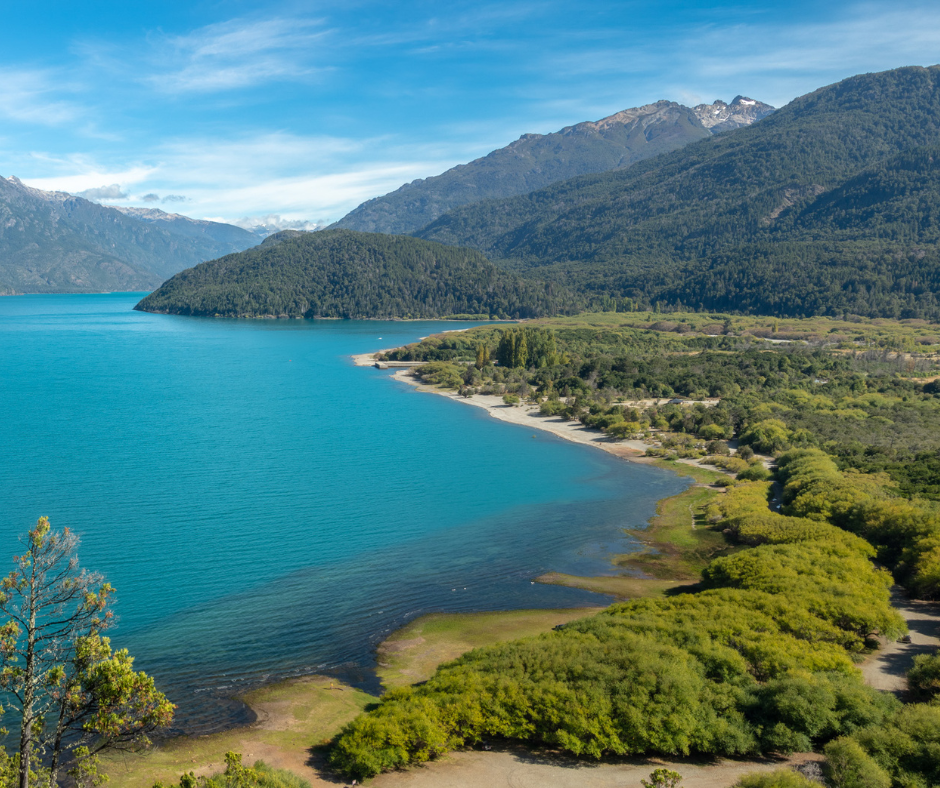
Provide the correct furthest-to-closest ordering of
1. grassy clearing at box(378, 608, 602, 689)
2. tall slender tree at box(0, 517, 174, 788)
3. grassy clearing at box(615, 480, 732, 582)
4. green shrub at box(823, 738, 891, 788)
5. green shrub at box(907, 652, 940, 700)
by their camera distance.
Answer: grassy clearing at box(615, 480, 732, 582), grassy clearing at box(378, 608, 602, 689), green shrub at box(907, 652, 940, 700), green shrub at box(823, 738, 891, 788), tall slender tree at box(0, 517, 174, 788)

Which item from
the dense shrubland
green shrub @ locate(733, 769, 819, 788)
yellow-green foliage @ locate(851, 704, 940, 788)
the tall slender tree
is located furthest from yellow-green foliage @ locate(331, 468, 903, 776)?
the tall slender tree

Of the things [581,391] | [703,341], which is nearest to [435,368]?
[581,391]

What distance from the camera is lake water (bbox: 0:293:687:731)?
36.2m

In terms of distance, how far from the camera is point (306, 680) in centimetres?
3192

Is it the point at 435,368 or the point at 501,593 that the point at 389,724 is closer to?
the point at 501,593

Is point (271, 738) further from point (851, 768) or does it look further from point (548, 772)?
point (851, 768)

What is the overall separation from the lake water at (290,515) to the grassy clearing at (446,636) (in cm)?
113

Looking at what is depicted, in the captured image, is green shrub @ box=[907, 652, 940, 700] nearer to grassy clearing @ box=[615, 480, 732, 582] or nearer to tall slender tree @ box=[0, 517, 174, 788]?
grassy clearing @ box=[615, 480, 732, 582]

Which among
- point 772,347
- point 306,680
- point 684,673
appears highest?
point 772,347

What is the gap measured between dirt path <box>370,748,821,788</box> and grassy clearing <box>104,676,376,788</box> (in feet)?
13.2

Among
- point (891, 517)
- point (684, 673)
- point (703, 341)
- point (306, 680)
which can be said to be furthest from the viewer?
point (703, 341)

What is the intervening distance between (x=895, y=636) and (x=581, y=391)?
263 feet

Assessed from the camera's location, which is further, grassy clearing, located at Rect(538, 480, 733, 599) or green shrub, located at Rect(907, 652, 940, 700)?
grassy clearing, located at Rect(538, 480, 733, 599)

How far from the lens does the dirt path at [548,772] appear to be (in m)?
24.2
